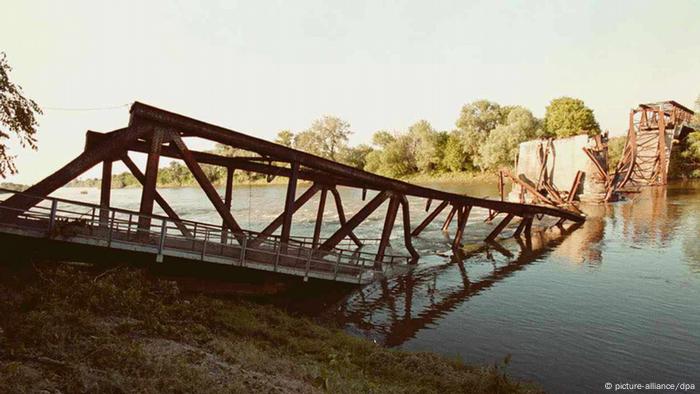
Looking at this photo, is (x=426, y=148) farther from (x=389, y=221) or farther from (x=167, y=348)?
(x=167, y=348)

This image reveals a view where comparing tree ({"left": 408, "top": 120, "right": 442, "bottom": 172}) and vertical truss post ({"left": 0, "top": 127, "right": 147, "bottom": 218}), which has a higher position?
tree ({"left": 408, "top": 120, "right": 442, "bottom": 172})

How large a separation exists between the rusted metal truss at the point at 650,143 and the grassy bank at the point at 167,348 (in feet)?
167

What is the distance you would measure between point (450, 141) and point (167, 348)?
92.1m

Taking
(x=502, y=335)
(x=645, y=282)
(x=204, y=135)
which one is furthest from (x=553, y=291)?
(x=204, y=135)

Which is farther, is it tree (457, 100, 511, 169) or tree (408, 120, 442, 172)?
tree (408, 120, 442, 172)

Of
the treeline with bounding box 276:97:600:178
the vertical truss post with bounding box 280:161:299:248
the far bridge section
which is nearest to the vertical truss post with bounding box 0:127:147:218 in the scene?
the far bridge section

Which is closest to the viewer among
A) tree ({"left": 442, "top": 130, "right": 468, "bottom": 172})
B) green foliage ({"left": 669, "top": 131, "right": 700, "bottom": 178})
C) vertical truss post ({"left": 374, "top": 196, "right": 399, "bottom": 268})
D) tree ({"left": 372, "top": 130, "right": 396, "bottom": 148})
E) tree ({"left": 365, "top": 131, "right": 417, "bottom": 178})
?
vertical truss post ({"left": 374, "top": 196, "right": 399, "bottom": 268})

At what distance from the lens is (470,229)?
31.4 metres

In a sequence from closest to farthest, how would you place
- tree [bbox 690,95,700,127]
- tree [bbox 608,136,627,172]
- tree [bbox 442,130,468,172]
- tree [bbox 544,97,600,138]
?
tree [bbox 690,95,700,127] < tree [bbox 608,136,627,172] < tree [bbox 544,97,600,138] < tree [bbox 442,130,468,172]

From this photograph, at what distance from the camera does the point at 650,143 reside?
53.0m

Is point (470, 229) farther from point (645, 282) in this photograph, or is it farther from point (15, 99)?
point (15, 99)

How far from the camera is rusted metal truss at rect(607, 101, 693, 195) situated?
1925 inches

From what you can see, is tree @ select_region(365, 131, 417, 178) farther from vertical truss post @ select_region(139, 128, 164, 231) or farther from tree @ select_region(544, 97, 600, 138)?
vertical truss post @ select_region(139, 128, 164, 231)

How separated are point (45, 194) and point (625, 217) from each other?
4107 centimetres
